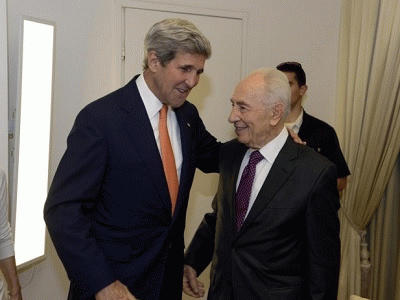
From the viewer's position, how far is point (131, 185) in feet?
5.11

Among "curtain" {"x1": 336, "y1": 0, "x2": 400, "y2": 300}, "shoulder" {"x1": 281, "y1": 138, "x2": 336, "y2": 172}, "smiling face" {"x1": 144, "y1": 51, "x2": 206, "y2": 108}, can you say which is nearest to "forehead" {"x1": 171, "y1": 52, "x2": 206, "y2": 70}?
"smiling face" {"x1": 144, "y1": 51, "x2": 206, "y2": 108}

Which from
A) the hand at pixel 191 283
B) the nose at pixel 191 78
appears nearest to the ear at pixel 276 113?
the nose at pixel 191 78

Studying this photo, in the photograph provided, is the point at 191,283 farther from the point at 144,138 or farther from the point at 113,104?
the point at 113,104

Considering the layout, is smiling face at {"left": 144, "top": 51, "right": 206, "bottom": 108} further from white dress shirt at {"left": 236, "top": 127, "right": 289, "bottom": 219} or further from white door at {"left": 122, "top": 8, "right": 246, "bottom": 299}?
white door at {"left": 122, "top": 8, "right": 246, "bottom": 299}

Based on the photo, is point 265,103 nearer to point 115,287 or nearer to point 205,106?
point 115,287

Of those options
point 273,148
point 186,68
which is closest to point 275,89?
point 273,148

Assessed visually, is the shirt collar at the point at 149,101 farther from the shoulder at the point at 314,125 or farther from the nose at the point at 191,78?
the shoulder at the point at 314,125

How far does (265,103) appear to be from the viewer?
5.45ft

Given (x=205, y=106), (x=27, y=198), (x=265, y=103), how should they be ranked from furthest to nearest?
(x=205, y=106)
(x=27, y=198)
(x=265, y=103)

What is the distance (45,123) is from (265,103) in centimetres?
128

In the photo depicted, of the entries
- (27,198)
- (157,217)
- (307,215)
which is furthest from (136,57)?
(307,215)

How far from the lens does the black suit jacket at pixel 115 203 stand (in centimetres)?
142

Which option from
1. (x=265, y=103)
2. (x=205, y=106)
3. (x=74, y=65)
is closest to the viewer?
→ (x=265, y=103)

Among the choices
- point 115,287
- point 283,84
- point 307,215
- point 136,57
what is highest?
point 136,57
